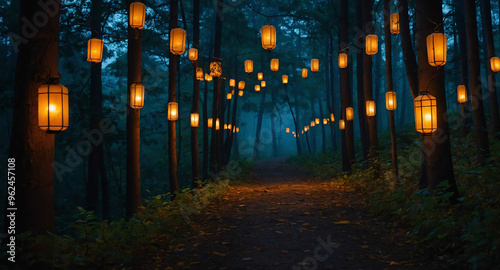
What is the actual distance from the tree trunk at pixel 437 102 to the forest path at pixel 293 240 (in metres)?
1.42

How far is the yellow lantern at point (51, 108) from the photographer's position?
457cm

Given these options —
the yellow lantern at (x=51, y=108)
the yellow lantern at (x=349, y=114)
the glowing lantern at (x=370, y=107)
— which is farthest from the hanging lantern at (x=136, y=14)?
the yellow lantern at (x=349, y=114)

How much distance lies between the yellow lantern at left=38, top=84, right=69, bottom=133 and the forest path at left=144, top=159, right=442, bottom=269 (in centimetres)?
259

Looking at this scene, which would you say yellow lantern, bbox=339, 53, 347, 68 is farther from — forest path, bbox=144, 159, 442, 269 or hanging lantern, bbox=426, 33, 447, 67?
hanging lantern, bbox=426, 33, 447, 67

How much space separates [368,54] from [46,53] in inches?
422

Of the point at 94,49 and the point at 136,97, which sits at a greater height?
the point at 94,49

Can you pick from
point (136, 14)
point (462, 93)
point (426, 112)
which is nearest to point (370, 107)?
point (426, 112)

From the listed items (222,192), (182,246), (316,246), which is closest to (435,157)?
(316,246)

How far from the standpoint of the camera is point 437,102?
658 cm

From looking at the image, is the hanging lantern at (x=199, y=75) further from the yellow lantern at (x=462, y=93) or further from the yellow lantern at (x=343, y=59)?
the yellow lantern at (x=462, y=93)

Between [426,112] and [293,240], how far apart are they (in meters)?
3.66

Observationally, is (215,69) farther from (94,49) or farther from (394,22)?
(394,22)

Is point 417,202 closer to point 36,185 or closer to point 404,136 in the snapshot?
point 36,185

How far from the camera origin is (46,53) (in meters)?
4.76
